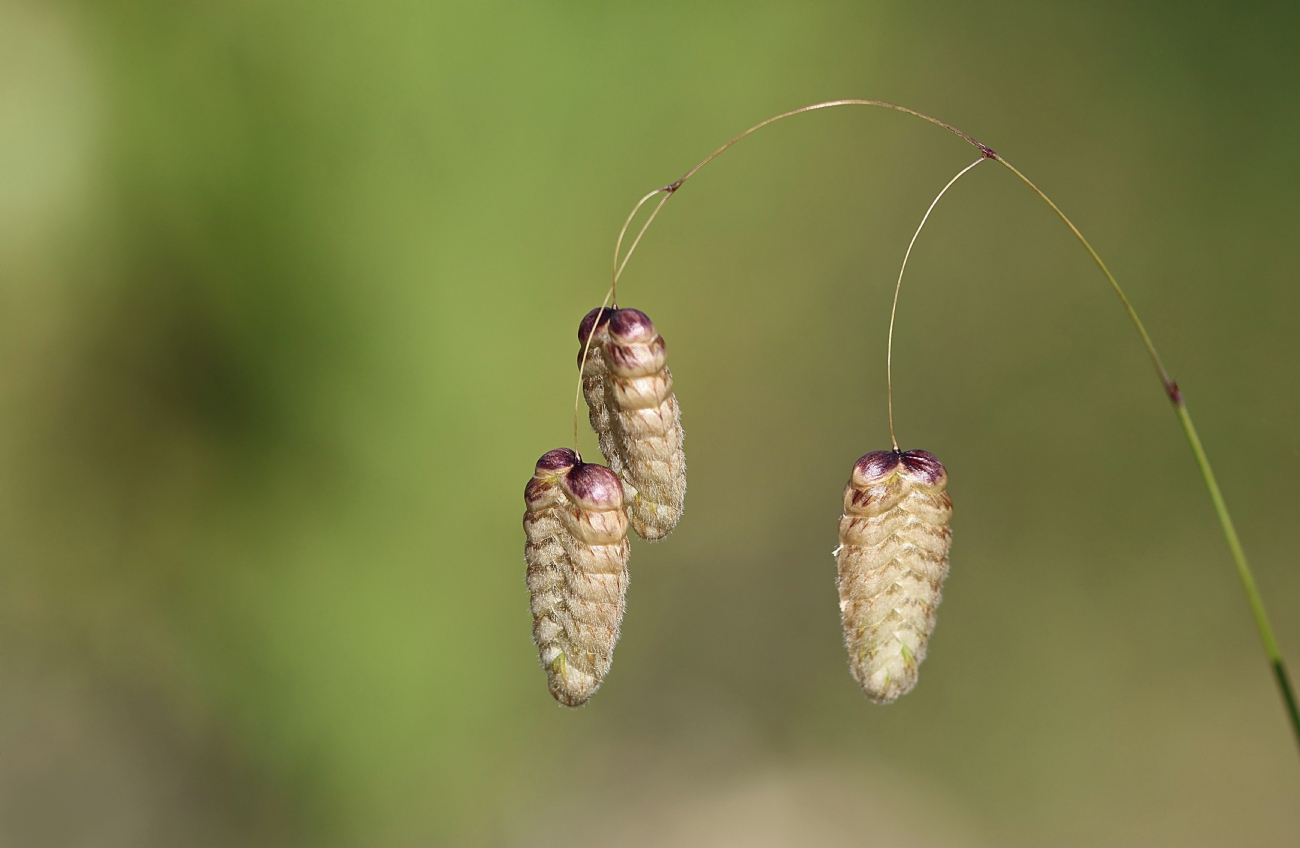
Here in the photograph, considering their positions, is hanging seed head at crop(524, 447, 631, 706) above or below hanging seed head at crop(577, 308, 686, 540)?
below

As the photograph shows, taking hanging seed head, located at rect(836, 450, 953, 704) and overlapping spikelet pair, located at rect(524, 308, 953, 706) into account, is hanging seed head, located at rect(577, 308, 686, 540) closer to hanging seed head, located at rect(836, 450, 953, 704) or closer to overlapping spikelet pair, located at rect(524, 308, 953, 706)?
overlapping spikelet pair, located at rect(524, 308, 953, 706)

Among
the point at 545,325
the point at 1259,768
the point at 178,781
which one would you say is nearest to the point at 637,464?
the point at 545,325

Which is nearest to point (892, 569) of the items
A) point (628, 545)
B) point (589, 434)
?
point (628, 545)

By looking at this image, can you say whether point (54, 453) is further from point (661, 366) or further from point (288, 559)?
point (661, 366)

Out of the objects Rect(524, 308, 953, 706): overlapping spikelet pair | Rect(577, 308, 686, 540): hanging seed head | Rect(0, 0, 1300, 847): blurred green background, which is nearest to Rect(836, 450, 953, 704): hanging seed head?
Rect(524, 308, 953, 706): overlapping spikelet pair

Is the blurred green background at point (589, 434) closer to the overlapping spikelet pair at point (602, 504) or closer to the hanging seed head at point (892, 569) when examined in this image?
the overlapping spikelet pair at point (602, 504)

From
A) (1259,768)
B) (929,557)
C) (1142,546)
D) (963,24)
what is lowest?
(929,557)

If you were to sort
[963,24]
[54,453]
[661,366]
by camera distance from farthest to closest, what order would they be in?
[963,24]
[54,453]
[661,366]
